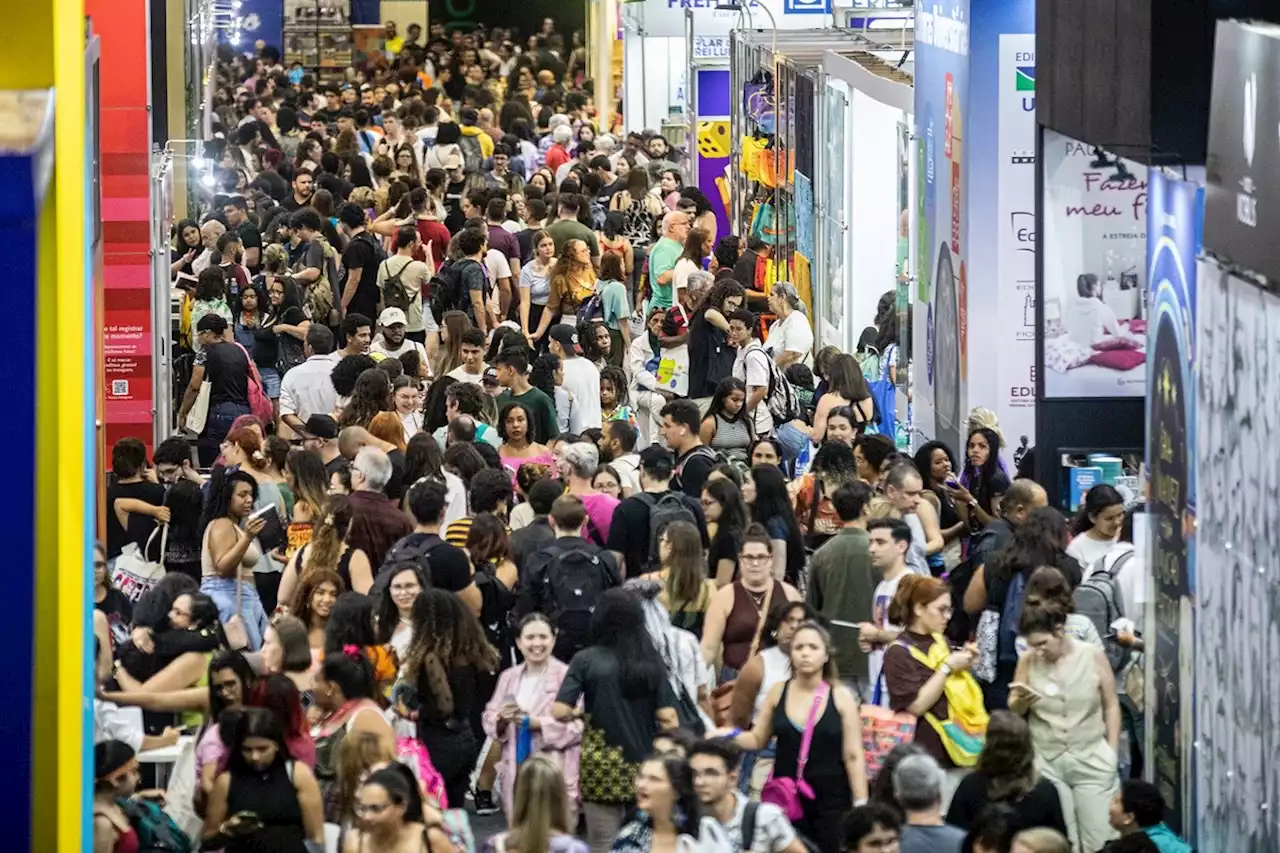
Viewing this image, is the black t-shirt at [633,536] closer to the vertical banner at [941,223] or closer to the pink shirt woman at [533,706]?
the pink shirt woman at [533,706]

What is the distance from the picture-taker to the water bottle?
7465 mm

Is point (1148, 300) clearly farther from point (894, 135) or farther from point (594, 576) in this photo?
point (894, 135)

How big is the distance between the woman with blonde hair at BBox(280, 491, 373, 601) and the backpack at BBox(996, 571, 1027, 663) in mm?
2359

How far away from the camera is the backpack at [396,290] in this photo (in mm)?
14742

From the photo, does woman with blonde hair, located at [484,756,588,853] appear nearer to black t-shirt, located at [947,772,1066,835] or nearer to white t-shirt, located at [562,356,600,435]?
black t-shirt, located at [947,772,1066,835]

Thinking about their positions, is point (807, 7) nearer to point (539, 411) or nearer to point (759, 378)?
point (759, 378)

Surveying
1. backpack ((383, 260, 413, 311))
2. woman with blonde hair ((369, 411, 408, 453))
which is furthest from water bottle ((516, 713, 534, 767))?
backpack ((383, 260, 413, 311))

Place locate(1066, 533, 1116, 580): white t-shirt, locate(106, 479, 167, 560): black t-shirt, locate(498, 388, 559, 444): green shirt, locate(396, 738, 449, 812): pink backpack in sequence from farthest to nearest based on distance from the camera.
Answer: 1. locate(498, 388, 559, 444): green shirt
2. locate(106, 479, 167, 560): black t-shirt
3. locate(1066, 533, 1116, 580): white t-shirt
4. locate(396, 738, 449, 812): pink backpack

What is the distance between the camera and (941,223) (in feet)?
41.1

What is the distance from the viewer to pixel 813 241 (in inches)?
684

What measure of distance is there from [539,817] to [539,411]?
5.06m

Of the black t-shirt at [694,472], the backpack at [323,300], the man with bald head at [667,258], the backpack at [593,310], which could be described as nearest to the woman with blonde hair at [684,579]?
the black t-shirt at [694,472]

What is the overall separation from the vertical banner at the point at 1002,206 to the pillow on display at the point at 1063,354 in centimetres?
135

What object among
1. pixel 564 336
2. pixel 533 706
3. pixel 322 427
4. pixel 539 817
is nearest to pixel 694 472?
pixel 322 427
